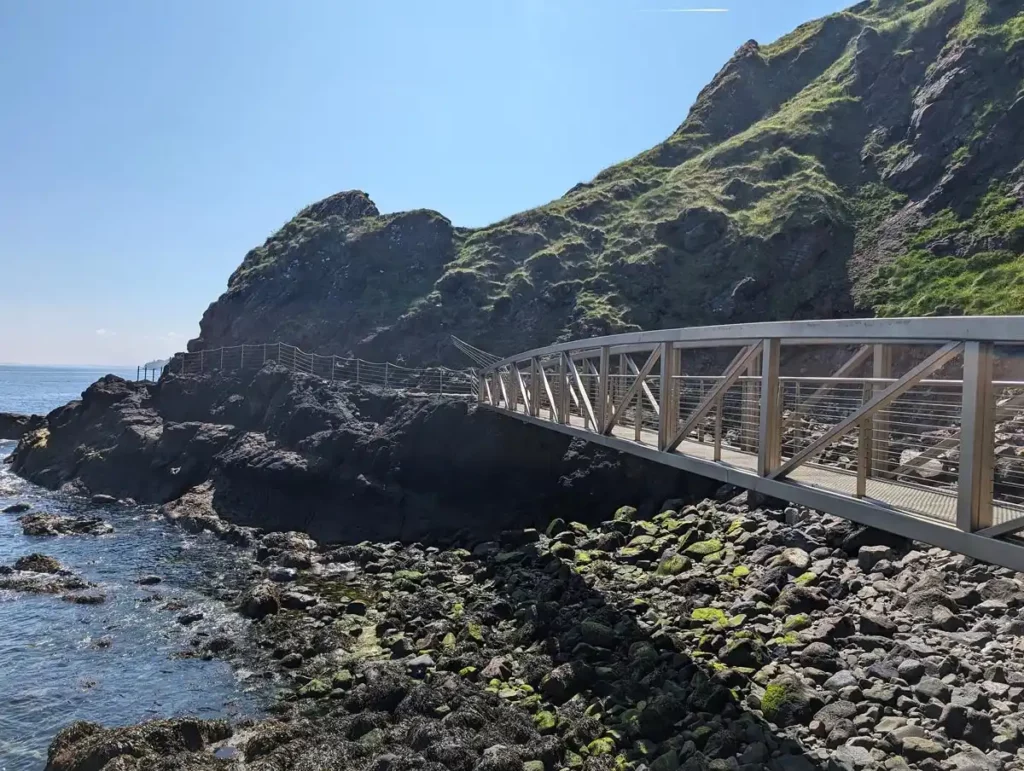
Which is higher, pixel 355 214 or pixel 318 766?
pixel 355 214

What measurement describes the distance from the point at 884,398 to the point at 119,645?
1355cm

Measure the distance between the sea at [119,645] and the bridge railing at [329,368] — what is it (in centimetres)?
948

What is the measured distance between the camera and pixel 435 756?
337 inches

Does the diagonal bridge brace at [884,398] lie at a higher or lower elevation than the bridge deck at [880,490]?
higher

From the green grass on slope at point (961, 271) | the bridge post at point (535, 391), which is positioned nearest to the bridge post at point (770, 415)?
the bridge post at point (535, 391)

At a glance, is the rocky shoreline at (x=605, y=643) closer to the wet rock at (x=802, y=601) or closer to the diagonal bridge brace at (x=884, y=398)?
the wet rock at (x=802, y=601)

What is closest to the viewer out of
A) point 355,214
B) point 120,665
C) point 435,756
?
point 435,756

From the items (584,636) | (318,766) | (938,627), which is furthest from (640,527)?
(318,766)

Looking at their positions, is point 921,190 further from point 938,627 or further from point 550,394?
point 938,627

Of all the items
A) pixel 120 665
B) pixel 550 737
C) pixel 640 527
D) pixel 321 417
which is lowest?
pixel 120 665

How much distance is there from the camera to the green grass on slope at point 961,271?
68.9 feet

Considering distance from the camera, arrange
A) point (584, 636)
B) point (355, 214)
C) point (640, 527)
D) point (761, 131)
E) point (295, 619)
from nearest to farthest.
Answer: point (584, 636) → point (295, 619) → point (640, 527) → point (761, 131) → point (355, 214)

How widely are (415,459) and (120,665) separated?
10.3 meters

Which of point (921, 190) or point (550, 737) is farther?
point (921, 190)
